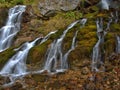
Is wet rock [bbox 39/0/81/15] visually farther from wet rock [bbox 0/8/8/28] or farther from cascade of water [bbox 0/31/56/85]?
cascade of water [bbox 0/31/56/85]

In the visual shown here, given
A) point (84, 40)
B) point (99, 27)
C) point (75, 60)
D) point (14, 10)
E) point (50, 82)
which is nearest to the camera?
point (50, 82)

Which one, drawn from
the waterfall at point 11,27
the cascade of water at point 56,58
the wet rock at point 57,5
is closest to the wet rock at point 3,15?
the waterfall at point 11,27

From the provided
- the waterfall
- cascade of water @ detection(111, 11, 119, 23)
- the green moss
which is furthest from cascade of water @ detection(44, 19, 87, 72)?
the waterfall

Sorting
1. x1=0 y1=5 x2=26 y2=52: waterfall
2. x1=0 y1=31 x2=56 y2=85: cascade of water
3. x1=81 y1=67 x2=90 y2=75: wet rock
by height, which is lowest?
x1=81 y1=67 x2=90 y2=75: wet rock

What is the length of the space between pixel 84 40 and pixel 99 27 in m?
A: 1.44

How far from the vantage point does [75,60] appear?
37.2 feet

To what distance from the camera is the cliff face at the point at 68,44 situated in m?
9.57

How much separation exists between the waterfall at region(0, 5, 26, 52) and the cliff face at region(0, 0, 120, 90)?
268mm

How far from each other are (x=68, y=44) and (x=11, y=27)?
4.68 m

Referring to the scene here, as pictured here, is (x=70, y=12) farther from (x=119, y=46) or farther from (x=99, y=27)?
(x=119, y=46)

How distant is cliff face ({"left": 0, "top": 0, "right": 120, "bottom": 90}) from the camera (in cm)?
957

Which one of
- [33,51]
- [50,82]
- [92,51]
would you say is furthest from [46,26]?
[50,82]

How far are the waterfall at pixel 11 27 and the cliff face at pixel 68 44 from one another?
0.88ft

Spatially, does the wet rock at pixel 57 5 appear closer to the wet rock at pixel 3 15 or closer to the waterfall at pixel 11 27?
the waterfall at pixel 11 27
